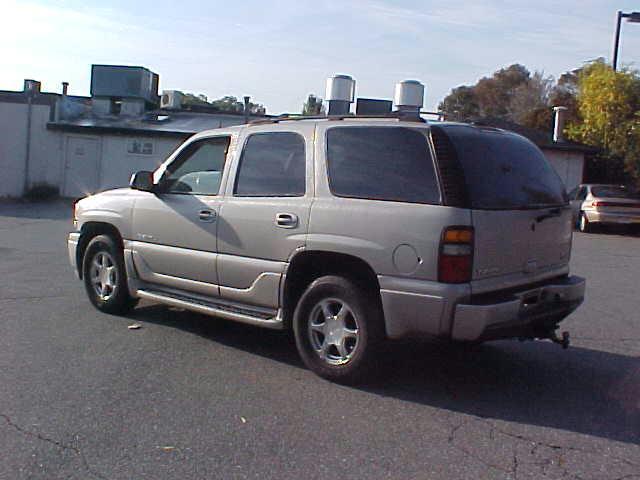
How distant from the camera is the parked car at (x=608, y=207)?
2033 cm

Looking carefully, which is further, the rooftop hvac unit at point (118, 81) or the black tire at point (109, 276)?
the rooftop hvac unit at point (118, 81)

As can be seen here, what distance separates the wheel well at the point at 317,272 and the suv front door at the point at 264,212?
9 centimetres

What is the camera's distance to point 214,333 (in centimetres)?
740

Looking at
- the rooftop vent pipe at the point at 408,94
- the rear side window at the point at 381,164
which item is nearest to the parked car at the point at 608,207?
the rooftop vent pipe at the point at 408,94

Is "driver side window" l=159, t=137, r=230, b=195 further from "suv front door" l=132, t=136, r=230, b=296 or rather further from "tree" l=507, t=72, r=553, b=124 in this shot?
"tree" l=507, t=72, r=553, b=124

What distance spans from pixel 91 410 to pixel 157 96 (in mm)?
32117

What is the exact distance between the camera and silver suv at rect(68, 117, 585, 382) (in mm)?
5254

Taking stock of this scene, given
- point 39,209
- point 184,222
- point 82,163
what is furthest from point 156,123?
point 184,222

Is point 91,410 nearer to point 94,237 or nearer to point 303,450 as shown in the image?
point 303,450

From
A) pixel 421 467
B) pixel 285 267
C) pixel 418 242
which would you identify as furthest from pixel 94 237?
pixel 421 467

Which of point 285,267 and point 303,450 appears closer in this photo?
point 303,450

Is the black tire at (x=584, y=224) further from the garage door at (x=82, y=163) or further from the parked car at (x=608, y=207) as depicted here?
the garage door at (x=82, y=163)

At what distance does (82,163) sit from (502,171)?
989 inches

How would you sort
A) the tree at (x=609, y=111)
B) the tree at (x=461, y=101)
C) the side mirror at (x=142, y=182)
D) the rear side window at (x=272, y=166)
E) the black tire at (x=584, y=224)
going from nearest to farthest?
the rear side window at (x=272, y=166)
the side mirror at (x=142, y=182)
the black tire at (x=584, y=224)
the tree at (x=609, y=111)
the tree at (x=461, y=101)
